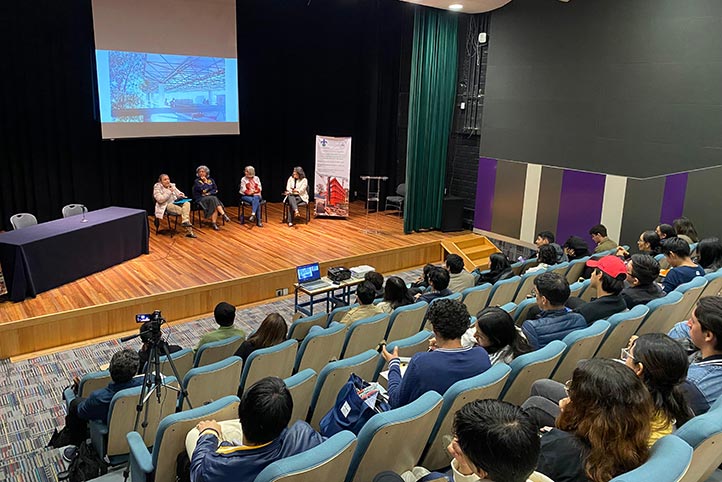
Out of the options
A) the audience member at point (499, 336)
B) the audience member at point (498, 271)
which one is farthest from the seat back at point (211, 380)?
the audience member at point (498, 271)

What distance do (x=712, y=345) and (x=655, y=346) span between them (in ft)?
2.32

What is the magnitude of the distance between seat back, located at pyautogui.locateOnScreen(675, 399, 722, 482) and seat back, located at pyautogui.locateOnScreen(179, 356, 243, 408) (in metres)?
2.31

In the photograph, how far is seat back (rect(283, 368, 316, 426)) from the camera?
114 inches

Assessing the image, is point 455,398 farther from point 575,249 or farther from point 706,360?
point 575,249

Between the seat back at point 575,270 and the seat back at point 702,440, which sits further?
the seat back at point 575,270

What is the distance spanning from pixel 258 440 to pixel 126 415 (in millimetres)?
1436

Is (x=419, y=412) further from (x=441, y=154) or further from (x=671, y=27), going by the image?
(x=441, y=154)

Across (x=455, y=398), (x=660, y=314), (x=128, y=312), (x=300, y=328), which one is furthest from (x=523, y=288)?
(x=128, y=312)

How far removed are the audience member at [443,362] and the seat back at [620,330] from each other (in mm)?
1004

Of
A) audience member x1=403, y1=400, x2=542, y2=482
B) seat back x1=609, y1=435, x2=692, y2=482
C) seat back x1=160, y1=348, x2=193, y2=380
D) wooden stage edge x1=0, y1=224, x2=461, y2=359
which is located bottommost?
wooden stage edge x1=0, y1=224, x2=461, y2=359

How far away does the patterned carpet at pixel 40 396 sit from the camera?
3.79m

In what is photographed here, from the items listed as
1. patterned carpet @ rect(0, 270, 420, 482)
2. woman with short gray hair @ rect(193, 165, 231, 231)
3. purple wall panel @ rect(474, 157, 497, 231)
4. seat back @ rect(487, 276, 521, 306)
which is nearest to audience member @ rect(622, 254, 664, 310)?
seat back @ rect(487, 276, 521, 306)

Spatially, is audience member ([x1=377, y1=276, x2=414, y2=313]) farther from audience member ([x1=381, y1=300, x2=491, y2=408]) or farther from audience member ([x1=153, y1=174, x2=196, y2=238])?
audience member ([x1=153, y1=174, x2=196, y2=238])

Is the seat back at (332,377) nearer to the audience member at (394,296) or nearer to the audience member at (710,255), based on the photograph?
the audience member at (394,296)
